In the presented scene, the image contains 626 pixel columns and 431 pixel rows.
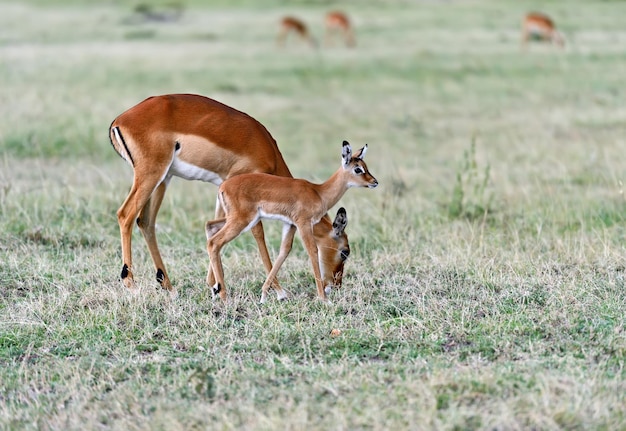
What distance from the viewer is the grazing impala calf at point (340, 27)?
26047mm

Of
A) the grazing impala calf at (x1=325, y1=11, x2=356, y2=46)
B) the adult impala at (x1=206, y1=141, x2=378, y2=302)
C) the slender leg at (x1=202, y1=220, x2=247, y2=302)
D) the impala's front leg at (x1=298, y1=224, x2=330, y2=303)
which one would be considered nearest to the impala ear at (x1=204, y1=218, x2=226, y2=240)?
the adult impala at (x1=206, y1=141, x2=378, y2=302)

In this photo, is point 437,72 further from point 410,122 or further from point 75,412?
point 75,412

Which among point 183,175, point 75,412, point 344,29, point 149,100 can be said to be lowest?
point 344,29

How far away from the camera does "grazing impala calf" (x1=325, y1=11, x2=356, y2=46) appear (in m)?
26.0

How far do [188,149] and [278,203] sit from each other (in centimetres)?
73

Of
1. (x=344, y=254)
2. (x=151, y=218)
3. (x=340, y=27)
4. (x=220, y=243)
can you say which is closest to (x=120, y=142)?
(x=151, y=218)

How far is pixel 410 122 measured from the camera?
14.4 m

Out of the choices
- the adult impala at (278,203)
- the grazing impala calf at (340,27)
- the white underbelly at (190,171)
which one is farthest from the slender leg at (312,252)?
the grazing impala calf at (340,27)

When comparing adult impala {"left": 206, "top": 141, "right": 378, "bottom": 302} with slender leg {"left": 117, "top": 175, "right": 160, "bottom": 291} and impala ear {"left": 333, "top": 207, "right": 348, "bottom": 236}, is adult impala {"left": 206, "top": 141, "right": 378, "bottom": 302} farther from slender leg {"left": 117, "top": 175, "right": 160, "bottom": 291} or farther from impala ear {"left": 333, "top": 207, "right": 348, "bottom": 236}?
slender leg {"left": 117, "top": 175, "right": 160, "bottom": 291}

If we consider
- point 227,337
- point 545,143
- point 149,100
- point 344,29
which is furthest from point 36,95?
point 344,29

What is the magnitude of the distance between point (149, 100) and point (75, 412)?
265cm

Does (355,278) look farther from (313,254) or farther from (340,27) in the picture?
(340,27)

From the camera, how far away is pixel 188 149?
619cm

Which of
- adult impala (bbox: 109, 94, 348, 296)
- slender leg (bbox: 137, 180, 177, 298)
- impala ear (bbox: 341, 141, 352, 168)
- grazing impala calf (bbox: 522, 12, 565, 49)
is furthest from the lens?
grazing impala calf (bbox: 522, 12, 565, 49)
